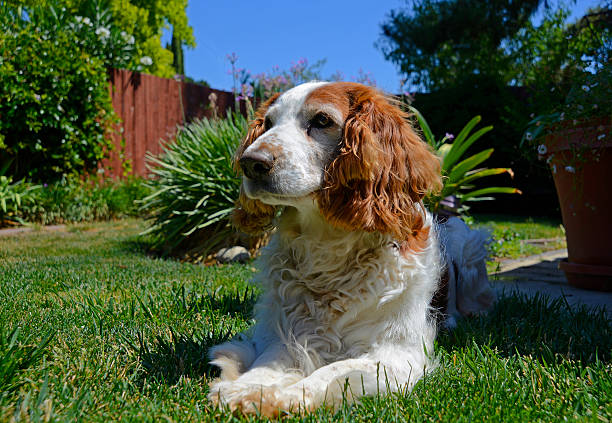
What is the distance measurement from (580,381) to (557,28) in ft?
59.1

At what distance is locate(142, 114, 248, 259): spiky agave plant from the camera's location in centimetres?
527

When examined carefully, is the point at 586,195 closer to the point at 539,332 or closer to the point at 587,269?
the point at 587,269

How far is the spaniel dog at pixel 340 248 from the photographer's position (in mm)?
1942

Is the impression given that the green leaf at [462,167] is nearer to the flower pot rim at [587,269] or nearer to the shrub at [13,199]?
the flower pot rim at [587,269]

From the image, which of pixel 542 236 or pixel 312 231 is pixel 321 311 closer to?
pixel 312 231

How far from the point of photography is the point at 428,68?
20.7 meters

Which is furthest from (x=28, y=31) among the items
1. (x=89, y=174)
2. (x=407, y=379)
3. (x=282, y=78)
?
(x=407, y=379)

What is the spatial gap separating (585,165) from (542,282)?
1.15m

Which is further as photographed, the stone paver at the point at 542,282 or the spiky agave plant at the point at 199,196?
the spiky agave plant at the point at 199,196

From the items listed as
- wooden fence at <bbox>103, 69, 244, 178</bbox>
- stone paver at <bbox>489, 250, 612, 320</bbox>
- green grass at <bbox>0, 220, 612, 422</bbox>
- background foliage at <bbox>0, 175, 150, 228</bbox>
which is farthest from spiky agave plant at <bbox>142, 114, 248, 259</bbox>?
wooden fence at <bbox>103, 69, 244, 178</bbox>

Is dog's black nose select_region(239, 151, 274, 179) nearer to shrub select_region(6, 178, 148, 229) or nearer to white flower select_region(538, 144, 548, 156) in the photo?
→ white flower select_region(538, 144, 548, 156)

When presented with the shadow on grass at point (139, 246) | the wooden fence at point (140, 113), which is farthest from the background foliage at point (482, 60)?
the shadow on grass at point (139, 246)

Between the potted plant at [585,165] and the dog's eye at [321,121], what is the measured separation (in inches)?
81.0

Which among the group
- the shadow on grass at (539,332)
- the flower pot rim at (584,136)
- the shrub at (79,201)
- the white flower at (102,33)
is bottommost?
the shadow on grass at (539,332)
